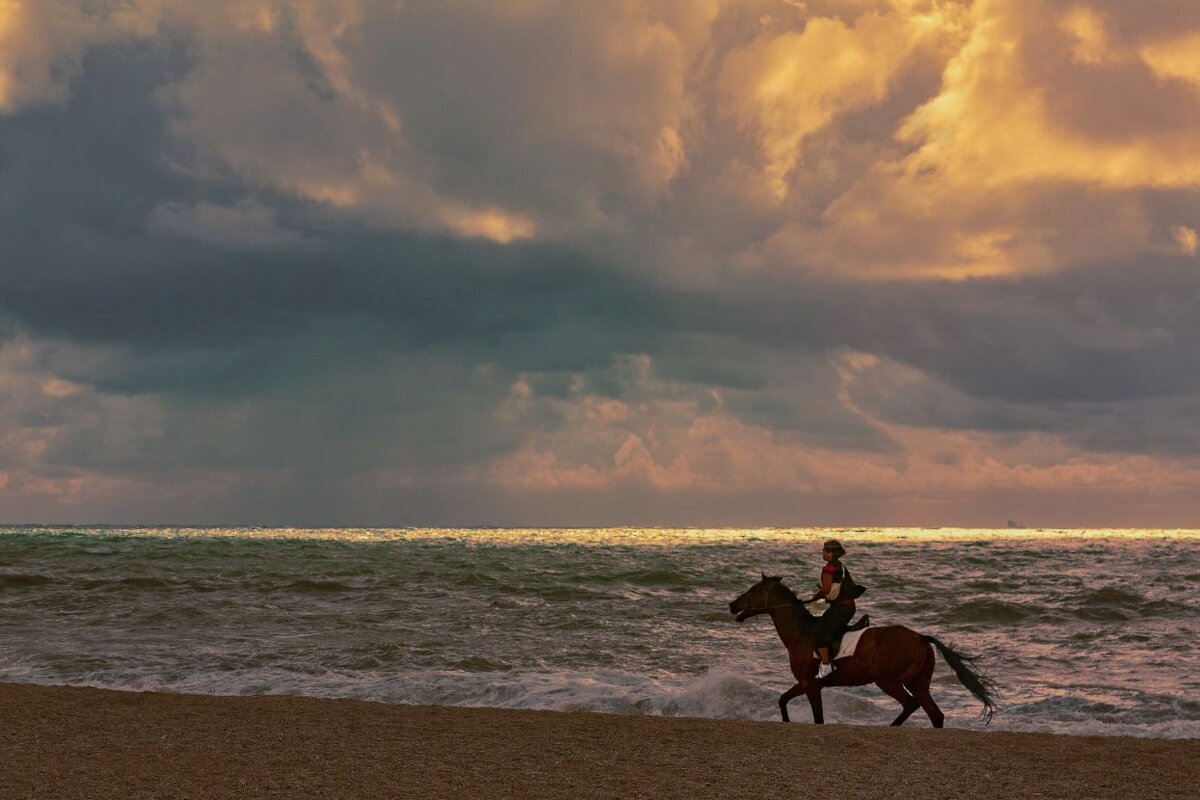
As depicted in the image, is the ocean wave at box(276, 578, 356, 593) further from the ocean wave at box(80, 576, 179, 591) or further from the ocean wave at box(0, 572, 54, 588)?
the ocean wave at box(0, 572, 54, 588)

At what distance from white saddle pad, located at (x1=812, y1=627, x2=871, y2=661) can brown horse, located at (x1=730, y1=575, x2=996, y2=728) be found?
49 mm

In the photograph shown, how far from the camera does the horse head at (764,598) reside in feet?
38.1

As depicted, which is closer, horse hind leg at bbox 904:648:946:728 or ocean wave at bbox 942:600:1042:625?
horse hind leg at bbox 904:648:946:728

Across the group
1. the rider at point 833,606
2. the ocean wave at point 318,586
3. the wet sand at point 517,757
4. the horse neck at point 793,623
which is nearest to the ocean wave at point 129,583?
the ocean wave at point 318,586

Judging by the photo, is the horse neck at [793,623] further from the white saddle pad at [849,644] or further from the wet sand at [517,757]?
the wet sand at [517,757]

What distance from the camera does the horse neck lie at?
37.4 ft

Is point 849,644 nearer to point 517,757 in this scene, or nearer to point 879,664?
point 879,664

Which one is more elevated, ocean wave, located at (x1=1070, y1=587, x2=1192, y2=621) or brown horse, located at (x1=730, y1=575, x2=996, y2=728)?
brown horse, located at (x1=730, y1=575, x2=996, y2=728)

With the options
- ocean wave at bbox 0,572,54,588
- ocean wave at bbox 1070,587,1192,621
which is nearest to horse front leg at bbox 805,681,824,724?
ocean wave at bbox 1070,587,1192,621

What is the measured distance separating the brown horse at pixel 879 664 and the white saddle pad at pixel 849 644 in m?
0.05

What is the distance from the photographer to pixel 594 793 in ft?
24.0

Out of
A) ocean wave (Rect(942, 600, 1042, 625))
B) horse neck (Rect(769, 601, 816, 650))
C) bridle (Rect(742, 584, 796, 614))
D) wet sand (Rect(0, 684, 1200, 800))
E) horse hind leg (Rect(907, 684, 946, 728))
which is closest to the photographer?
wet sand (Rect(0, 684, 1200, 800))

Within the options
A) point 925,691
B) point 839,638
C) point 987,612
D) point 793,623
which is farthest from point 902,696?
point 987,612

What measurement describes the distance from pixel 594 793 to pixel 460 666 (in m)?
8.62
